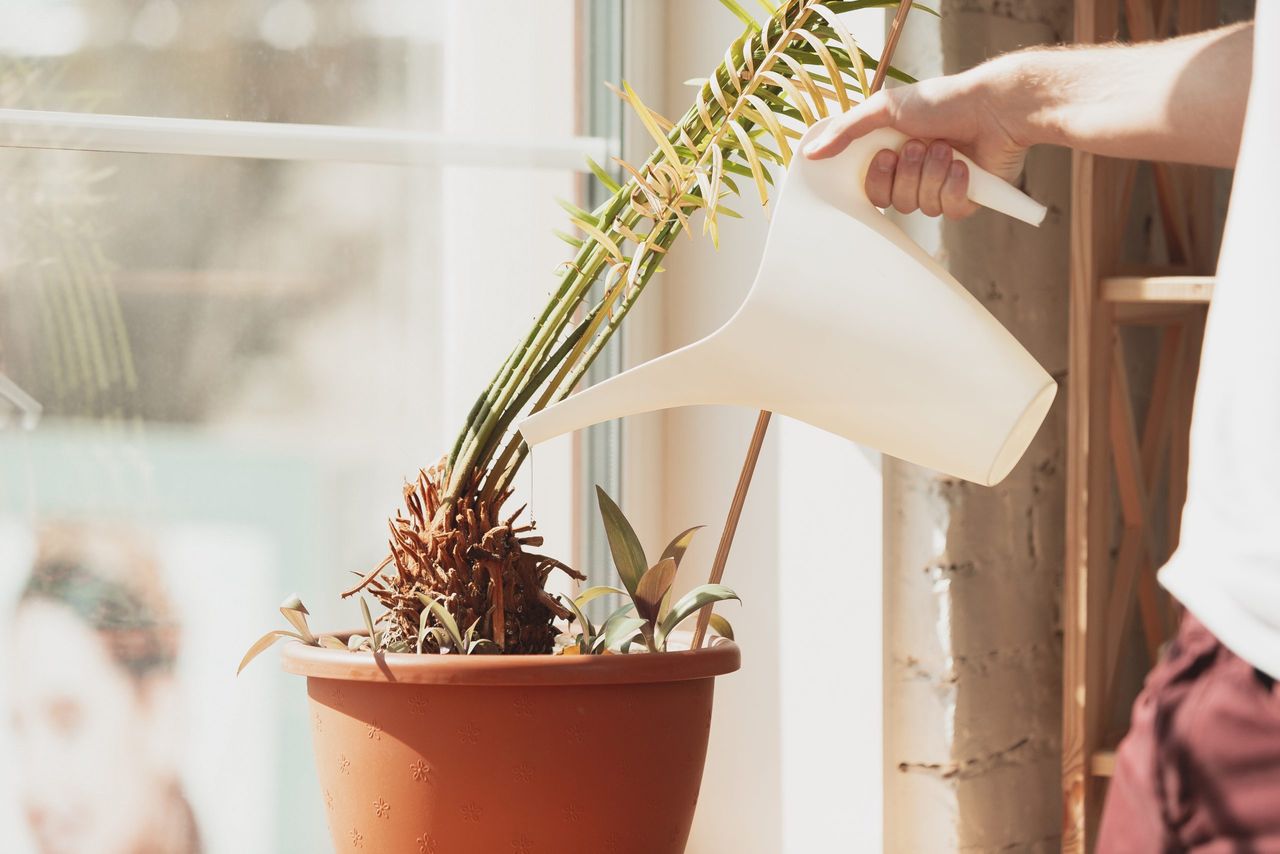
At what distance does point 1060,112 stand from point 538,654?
54cm

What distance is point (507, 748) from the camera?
35.3 inches

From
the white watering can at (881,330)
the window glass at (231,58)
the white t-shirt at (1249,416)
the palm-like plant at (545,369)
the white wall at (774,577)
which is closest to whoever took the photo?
the white t-shirt at (1249,416)

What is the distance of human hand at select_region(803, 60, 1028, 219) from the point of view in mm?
697

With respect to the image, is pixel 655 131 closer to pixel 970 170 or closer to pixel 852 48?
pixel 852 48

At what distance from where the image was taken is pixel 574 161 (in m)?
1.45

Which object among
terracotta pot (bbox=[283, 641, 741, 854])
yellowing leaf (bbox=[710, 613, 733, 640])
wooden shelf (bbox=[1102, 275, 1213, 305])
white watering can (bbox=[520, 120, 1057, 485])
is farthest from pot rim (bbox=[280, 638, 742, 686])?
wooden shelf (bbox=[1102, 275, 1213, 305])

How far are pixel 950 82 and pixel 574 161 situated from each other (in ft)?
2.61

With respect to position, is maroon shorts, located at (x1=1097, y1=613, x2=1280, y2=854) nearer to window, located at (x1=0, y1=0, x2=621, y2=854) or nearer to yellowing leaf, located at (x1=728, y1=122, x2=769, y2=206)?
yellowing leaf, located at (x1=728, y1=122, x2=769, y2=206)

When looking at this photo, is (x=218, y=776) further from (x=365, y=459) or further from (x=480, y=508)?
(x=480, y=508)

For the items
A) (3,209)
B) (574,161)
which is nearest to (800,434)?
(574,161)

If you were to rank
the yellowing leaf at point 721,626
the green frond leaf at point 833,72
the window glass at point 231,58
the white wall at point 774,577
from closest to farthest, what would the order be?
the green frond leaf at point 833,72, the yellowing leaf at point 721,626, the window glass at point 231,58, the white wall at point 774,577

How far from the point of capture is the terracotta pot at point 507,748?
90cm

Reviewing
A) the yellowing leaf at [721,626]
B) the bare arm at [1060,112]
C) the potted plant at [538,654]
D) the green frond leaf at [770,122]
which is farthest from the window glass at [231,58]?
the bare arm at [1060,112]

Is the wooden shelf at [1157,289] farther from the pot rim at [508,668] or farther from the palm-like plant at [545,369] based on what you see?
the pot rim at [508,668]
